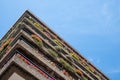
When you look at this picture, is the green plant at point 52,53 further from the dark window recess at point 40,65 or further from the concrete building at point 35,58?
the dark window recess at point 40,65

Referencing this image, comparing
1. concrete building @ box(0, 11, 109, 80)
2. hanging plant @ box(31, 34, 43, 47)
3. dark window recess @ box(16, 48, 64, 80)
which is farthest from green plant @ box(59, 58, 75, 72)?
dark window recess @ box(16, 48, 64, 80)

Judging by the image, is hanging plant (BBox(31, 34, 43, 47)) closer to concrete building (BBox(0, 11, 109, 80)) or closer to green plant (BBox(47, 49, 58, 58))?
concrete building (BBox(0, 11, 109, 80))

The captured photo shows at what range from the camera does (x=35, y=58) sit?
75.4 ft

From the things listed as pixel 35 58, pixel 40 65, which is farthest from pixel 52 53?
pixel 35 58

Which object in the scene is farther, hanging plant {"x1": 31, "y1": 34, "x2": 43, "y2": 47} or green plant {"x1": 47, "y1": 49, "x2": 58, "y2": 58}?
green plant {"x1": 47, "y1": 49, "x2": 58, "y2": 58}

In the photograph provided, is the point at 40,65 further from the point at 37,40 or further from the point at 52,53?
the point at 37,40

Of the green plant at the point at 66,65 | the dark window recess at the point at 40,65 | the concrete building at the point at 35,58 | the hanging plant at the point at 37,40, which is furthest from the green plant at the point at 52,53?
the dark window recess at the point at 40,65

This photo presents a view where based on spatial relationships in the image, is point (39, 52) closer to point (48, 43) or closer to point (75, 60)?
point (48, 43)

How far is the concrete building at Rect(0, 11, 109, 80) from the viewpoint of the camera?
1895 centimetres

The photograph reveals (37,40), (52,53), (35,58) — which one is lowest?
(35,58)

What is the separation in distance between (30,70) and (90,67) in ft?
60.4

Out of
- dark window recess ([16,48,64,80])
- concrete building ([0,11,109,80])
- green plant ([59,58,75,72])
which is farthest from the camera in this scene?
green plant ([59,58,75,72])

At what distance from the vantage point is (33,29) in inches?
1170

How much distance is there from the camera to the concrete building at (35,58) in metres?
19.0
